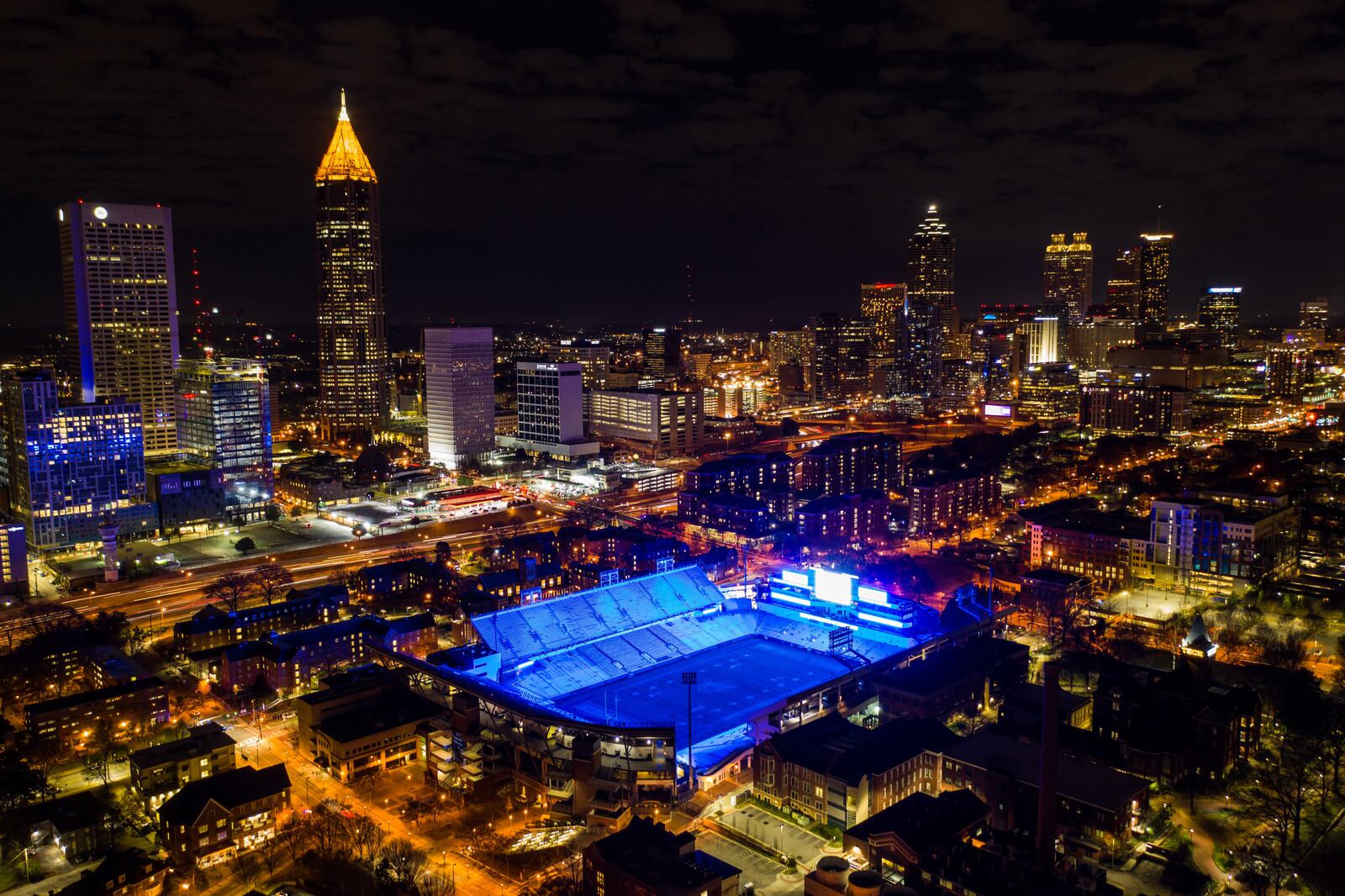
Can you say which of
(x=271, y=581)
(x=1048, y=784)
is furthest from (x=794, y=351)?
(x=1048, y=784)

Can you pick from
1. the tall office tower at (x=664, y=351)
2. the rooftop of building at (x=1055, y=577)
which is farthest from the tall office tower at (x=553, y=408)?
the tall office tower at (x=664, y=351)

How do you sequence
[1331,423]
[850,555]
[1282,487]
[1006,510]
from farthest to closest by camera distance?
1. [1331,423]
2. [1006,510]
3. [1282,487]
4. [850,555]

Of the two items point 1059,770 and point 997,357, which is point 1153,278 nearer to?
point 997,357

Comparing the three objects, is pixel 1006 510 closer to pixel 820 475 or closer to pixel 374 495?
pixel 820 475

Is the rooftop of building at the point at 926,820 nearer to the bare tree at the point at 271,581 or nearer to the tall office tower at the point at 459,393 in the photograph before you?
the bare tree at the point at 271,581

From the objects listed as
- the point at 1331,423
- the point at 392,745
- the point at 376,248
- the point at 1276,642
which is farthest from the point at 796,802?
the point at 1331,423
